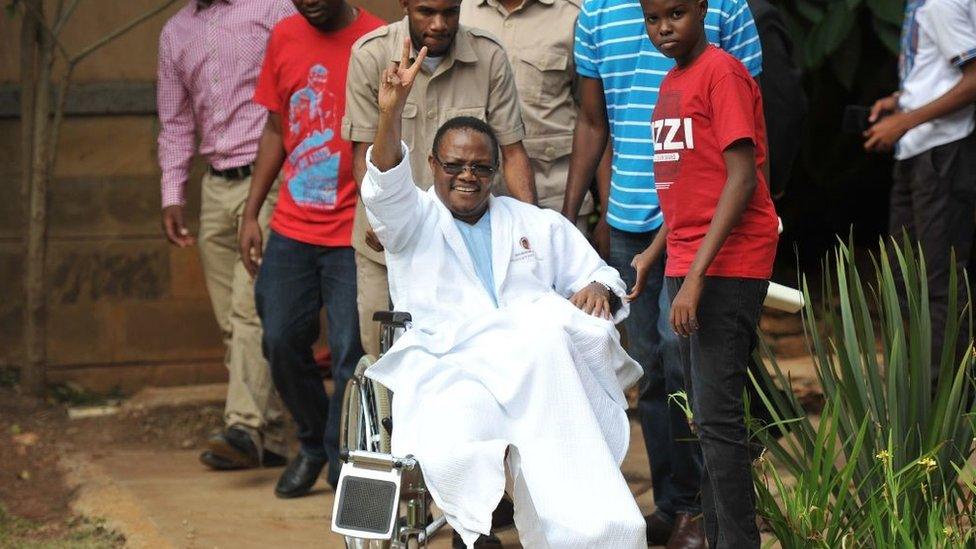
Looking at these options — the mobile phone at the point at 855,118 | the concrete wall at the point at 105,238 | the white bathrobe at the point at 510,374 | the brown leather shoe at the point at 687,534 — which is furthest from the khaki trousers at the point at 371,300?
the concrete wall at the point at 105,238

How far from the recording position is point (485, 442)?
4480mm

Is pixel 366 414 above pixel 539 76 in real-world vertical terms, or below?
below

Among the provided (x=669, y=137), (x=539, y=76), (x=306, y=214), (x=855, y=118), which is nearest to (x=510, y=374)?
(x=669, y=137)

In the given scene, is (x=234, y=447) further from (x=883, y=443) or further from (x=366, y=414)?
(x=883, y=443)

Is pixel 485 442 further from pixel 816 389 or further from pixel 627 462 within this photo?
pixel 816 389

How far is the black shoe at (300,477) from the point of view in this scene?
637 cm

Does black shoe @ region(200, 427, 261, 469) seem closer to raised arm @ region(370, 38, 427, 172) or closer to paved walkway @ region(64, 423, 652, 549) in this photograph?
paved walkway @ region(64, 423, 652, 549)

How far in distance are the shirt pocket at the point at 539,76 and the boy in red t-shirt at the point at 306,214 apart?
70 cm

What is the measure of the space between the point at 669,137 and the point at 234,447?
285 centimetres

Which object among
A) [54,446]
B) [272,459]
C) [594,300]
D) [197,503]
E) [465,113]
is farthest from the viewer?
[54,446]

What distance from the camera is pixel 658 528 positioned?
5.53 meters

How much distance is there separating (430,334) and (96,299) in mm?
3658

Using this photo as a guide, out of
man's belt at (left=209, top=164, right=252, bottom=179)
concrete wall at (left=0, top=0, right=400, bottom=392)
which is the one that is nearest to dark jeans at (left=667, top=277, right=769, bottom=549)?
man's belt at (left=209, top=164, right=252, bottom=179)

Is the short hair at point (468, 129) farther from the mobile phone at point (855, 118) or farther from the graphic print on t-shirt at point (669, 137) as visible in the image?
the mobile phone at point (855, 118)
